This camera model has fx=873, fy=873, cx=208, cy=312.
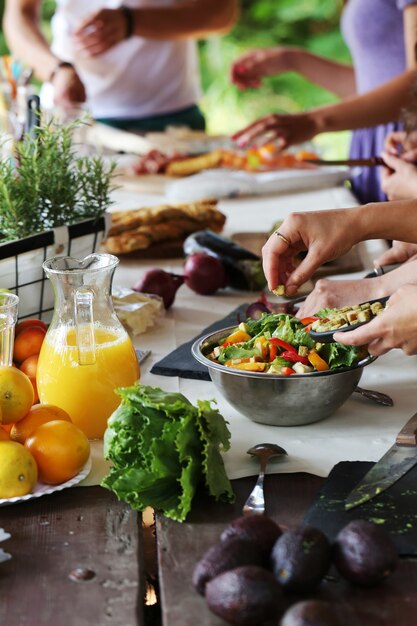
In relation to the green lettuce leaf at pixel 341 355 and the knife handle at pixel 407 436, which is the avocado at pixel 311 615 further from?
the green lettuce leaf at pixel 341 355

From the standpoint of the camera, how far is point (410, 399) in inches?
65.9

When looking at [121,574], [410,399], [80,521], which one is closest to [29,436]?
[80,521]

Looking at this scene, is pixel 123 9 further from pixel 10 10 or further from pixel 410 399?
pixel 410 399

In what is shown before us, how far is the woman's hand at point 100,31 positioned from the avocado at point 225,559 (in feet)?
10.4

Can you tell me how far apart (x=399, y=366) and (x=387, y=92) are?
191 centimetres

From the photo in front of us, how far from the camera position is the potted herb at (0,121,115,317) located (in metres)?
1.85

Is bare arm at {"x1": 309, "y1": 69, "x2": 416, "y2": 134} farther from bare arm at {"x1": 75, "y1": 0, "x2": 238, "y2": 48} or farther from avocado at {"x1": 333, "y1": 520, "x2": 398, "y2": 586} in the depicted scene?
avocado at {"x1": 333, "y1": 520, "x2": 398, "y2": 586}

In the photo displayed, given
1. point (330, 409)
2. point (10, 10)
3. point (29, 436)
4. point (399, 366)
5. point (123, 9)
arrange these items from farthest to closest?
1. point (10, 10)
2. point (123, 9)
3. point (399, 366)
4. point (330, 409)
5. point (29, 436)

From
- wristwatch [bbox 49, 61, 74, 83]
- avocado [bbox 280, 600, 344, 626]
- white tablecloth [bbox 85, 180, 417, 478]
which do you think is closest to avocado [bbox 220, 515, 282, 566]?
avocado [bbox 280, 600, 344, 626]

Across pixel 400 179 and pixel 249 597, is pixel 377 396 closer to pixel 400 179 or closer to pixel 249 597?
pixel 249 597

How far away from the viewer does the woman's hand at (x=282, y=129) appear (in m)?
3.48

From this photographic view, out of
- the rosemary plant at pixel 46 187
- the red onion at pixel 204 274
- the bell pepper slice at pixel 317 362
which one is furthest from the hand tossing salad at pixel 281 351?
the red onion at pixel 204 274

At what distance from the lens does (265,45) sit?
8.74 m

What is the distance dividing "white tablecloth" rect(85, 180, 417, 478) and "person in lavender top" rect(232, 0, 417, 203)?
1.05m
